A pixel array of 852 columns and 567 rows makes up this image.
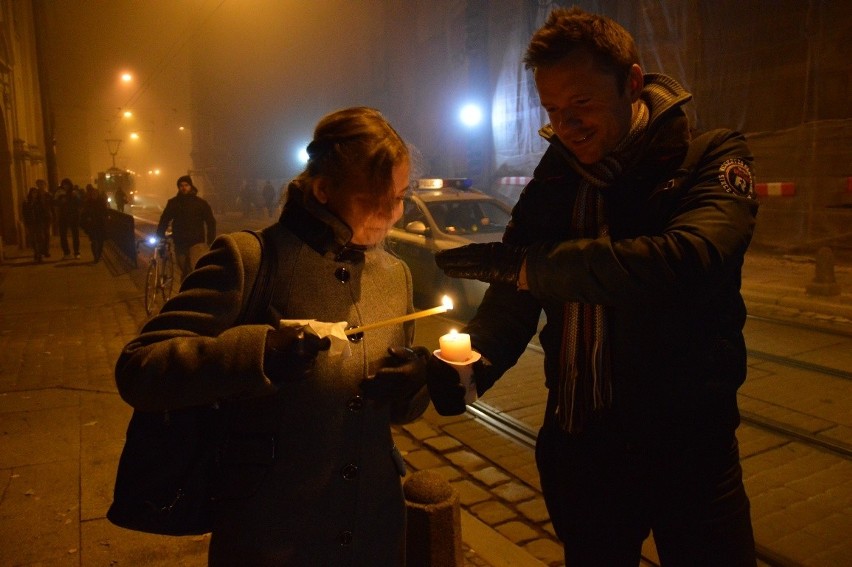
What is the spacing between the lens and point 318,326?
5.37 feet

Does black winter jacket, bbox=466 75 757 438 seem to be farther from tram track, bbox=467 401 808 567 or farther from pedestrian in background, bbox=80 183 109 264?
pedestrian in background, bbox=80 183 109 264

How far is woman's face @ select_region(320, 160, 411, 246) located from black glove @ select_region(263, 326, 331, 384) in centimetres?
41

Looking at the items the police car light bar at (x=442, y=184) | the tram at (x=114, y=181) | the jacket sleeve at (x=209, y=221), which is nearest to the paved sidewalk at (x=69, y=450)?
the jacket sleeve at (x=209, y=221)

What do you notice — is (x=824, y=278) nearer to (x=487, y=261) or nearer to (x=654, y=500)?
(x=654, y=500)

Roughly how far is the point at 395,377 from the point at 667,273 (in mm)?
748

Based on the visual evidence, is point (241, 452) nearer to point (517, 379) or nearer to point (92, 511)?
point (92, 511)

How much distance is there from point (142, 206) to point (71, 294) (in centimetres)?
5693

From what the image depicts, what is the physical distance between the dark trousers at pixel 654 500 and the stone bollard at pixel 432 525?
3.34 feet

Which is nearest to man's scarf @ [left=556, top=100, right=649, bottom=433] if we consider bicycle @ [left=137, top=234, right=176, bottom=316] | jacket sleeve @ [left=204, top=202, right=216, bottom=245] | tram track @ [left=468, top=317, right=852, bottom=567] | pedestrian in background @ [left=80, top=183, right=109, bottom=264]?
tram track @ [left=468, top=317, right=852, bottom=567]

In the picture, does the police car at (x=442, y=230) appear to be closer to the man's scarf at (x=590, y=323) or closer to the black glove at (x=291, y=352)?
the man's scarf at (x=590, y=323)

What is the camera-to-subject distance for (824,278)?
34.3 feet

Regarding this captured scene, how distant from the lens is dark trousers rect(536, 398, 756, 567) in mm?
1893

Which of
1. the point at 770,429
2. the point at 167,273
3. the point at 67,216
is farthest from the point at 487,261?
the point at 67,216

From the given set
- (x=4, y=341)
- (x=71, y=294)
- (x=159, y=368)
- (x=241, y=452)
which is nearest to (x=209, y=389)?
(x=159, y=368)
